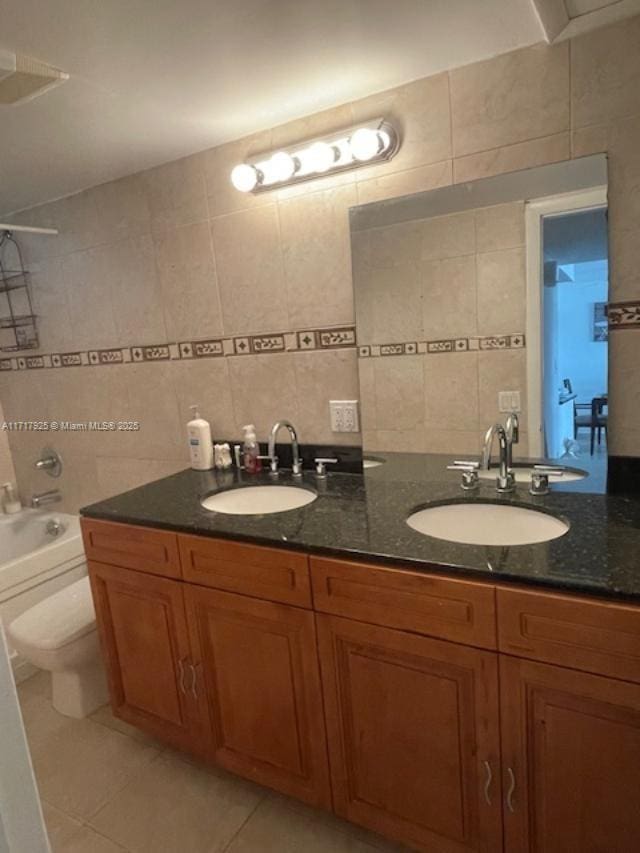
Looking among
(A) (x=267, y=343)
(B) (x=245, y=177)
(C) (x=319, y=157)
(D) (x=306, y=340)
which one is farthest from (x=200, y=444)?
(C) (x=319, y=157)

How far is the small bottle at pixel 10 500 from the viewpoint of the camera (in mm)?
2740

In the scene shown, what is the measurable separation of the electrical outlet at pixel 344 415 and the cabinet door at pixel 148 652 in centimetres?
73

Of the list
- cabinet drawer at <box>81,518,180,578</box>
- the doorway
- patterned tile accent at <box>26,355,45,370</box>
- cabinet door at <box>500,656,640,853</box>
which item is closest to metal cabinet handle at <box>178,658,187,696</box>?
cabinet drawer at <box>81,518,180,578</box>

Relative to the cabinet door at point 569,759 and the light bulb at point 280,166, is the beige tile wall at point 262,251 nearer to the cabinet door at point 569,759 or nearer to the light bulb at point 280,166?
the light bulb at point 280,166

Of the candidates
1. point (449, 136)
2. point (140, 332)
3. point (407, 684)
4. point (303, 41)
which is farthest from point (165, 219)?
point (407, 684)

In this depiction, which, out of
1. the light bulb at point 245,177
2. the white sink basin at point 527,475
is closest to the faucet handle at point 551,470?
the white sink basin at point 527,475

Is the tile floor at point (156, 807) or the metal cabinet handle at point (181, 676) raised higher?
the metal cabinet handle at point (181, 676)

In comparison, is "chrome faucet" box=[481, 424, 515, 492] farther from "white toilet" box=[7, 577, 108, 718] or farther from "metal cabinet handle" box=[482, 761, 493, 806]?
"white toilet" box=[7, 577, 108, 718]

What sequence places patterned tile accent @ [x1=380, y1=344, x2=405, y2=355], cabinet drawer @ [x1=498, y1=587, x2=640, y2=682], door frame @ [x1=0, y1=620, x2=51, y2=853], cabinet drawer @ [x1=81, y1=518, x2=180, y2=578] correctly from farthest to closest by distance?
patterned tile accent @ [x1=380, y1=344, x2=405, y2=355] < cabinet drawer @ [x1=81, y1=518, x2=180, y2=578] < cabinet drawer @ [x1=498, y1=587, x2=640, y2=682] < door frame @ [x1=0, y1=620, x2=51, y2=853]

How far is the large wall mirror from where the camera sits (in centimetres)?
132

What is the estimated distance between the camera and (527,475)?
1453 mm

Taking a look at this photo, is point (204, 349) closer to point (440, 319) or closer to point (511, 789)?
point (440, 319)

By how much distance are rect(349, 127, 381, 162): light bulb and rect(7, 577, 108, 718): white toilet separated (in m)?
1.81

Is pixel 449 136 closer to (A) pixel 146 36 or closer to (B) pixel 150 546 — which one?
(A) pixel 146 36
